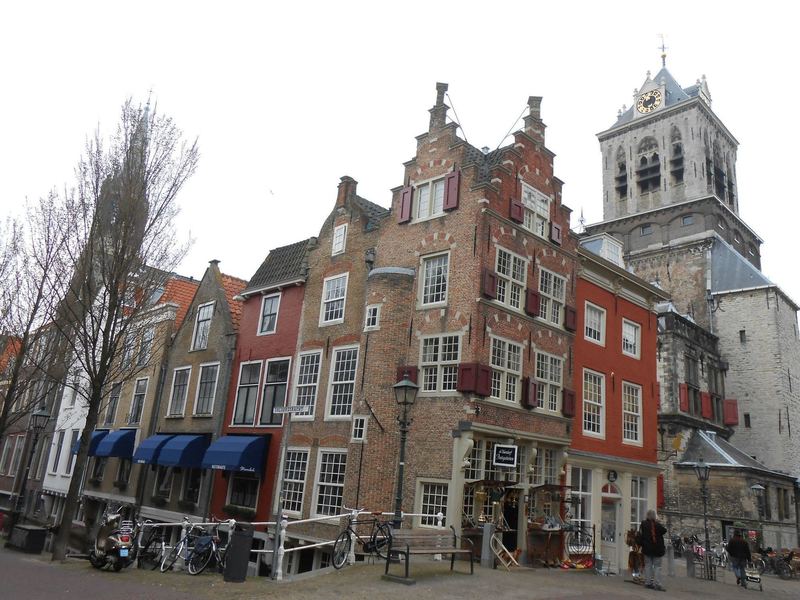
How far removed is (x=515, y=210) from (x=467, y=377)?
236 inches

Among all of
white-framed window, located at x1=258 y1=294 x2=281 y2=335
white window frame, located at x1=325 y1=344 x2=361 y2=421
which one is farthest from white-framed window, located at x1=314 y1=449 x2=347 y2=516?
white-framed window, located at x1=258 y1=294 x2=281 y2=335

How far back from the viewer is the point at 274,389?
25.0 m

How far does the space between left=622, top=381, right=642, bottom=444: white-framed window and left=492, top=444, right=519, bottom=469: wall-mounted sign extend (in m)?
8.64

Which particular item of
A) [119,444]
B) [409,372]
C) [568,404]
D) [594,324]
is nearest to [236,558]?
[409,372]

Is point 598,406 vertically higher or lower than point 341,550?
higher

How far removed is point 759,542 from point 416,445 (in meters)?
23.4

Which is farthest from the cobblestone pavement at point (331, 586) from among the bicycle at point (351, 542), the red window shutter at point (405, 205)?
the red window shutter at point (405, 205)

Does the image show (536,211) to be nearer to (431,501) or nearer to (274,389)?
(431,501)

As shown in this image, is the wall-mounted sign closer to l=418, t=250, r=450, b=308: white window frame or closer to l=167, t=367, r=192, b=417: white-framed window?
l=418, t=250, r=450, b=308: white window frame

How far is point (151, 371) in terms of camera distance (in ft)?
104

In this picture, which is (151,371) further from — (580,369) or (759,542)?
(759,542)

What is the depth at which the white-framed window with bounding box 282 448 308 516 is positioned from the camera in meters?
22.2

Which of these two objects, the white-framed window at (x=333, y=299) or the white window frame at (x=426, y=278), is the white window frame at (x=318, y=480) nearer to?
the white-framed window at (x=333, y=299)

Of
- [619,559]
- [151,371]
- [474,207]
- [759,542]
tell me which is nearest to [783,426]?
[759,542]
